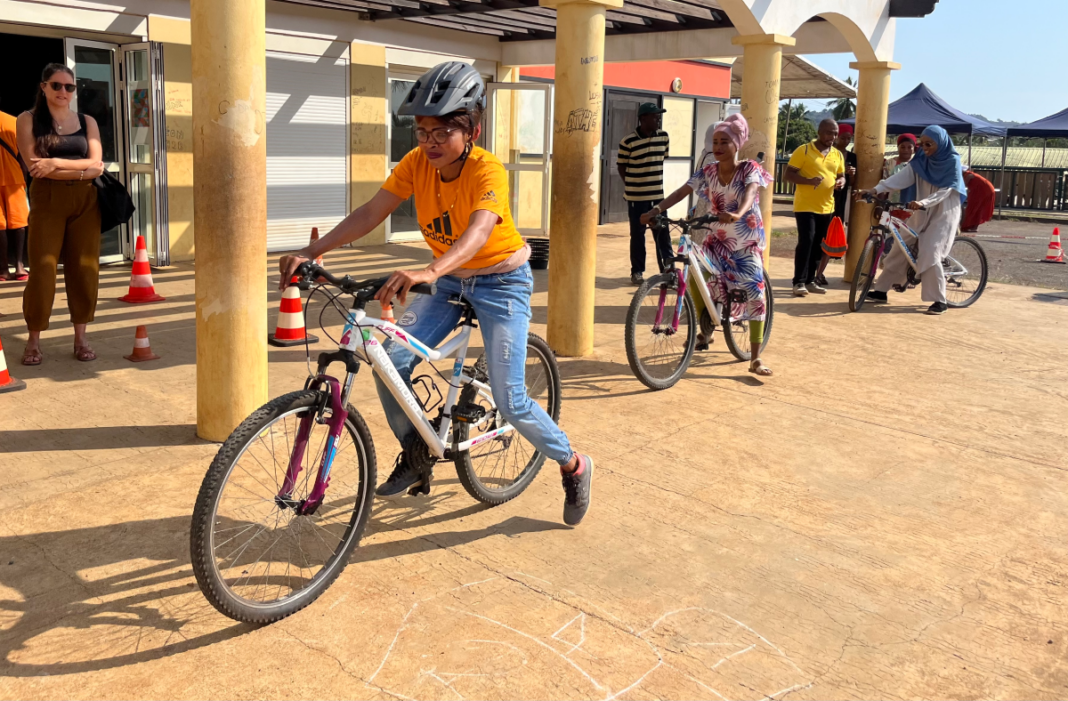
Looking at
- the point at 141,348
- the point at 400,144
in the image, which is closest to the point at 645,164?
the point at 400,144

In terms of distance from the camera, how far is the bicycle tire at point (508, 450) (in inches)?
156

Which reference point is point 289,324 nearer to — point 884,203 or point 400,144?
point 884,203

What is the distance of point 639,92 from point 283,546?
15574 millimetres

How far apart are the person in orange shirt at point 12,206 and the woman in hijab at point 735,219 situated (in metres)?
6.20

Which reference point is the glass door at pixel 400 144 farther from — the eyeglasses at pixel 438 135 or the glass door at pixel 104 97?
the eyeglasses at pixel 438 135

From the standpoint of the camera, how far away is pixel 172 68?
1076 centimetres

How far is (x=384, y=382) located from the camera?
11.9 ft

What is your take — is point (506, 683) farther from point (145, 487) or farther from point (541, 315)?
point (541, 315)

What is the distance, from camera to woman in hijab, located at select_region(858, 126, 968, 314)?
932cm

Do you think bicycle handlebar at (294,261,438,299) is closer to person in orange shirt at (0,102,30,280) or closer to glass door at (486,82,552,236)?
person in orange shirt at (0,102,30,280)

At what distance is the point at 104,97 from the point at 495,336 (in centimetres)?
859

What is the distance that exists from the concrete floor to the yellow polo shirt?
4160mm

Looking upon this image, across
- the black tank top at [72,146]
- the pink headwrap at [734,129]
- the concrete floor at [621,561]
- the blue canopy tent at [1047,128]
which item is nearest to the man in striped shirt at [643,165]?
the pink headwrap at [734,129]

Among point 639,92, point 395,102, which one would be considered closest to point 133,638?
point 395,102
